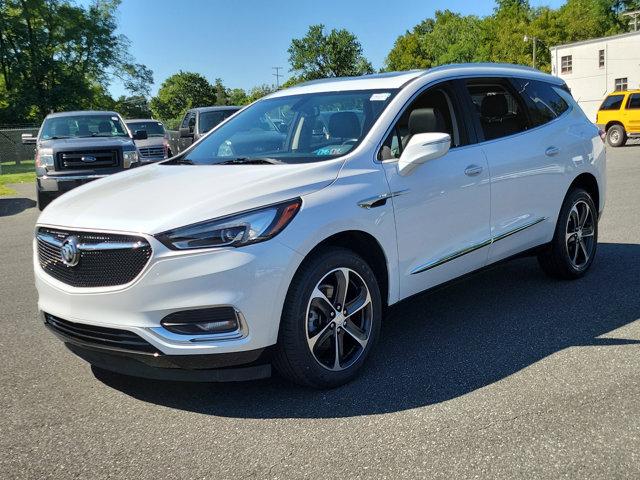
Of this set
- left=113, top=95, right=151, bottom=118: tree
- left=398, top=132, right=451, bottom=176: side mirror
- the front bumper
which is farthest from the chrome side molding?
left=113, top=95, right=151, bottom=118: tree

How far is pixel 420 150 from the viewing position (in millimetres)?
3824

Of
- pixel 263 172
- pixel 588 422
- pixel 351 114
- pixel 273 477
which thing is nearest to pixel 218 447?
pixel 273 477

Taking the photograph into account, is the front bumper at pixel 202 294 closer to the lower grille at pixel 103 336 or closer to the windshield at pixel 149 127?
the lower grille at pixel 103 336

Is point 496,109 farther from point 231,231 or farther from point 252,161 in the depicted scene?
point 231,231

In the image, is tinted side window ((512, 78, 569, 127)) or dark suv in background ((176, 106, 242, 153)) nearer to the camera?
tinted side window ((512, 78, 569, 127))

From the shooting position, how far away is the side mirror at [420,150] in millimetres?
3814

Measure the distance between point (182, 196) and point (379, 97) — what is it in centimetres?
154

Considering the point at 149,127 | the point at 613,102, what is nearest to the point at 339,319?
the point at 149,127

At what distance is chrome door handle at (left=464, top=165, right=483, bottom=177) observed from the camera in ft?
14.2

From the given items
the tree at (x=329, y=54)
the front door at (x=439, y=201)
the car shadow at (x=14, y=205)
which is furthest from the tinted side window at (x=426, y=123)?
the tree at (x=329, y=54)

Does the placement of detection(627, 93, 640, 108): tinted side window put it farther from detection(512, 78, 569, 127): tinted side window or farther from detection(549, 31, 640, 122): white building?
detection(549, 31, 640, 122): white building

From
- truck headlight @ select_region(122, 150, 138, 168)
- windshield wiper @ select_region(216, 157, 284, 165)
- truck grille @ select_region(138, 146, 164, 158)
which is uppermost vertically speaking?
truck grille @ select_region(138, 146, 164, 158)

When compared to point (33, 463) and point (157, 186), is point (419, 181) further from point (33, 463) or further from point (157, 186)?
point (33, 463)

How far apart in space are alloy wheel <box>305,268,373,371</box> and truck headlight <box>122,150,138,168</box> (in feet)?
29.8
